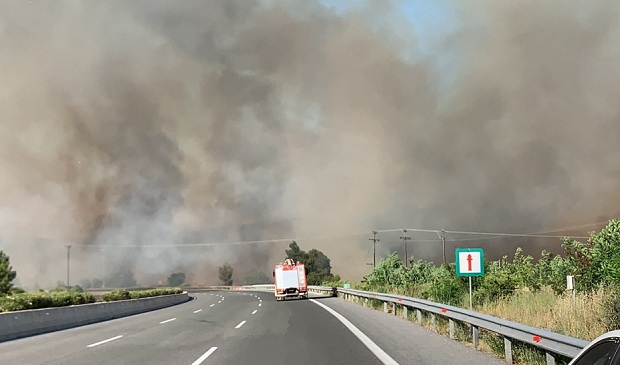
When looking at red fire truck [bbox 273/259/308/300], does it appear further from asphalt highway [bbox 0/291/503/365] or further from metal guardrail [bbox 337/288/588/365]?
metal guardrail [bbox 337/288/588/365]

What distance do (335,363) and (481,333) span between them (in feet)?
15.4

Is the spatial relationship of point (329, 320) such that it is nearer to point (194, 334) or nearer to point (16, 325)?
point (194, 334)

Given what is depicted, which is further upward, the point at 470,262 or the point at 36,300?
the point at 470,262

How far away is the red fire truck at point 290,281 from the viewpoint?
42.6 metres

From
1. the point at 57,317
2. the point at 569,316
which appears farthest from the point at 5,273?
the point at 569,316

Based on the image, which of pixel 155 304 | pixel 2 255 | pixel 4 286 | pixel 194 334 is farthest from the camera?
pixel 2 255

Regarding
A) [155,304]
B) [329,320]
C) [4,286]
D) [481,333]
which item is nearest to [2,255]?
[4,286]

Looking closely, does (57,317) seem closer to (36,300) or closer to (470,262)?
(36,300)

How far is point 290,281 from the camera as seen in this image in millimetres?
43000

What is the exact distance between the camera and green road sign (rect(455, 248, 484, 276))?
15.6m

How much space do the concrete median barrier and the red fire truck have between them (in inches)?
558

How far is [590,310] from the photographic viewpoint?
1178 cm

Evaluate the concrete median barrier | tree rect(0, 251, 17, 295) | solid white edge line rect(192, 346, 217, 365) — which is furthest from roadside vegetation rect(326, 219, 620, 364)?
tree rect(0, 251, 17, 295)

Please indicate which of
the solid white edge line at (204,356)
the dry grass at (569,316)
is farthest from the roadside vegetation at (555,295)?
the solid white edge line at (204,356)
